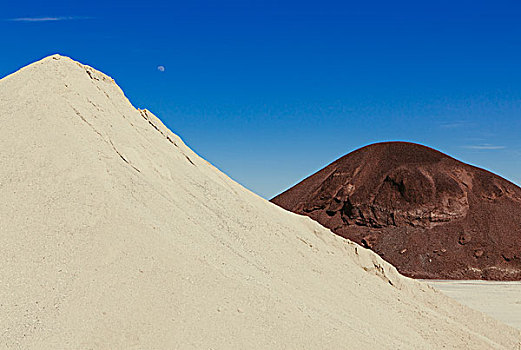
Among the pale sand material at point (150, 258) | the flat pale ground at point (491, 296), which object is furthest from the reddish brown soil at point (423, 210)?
the pale sand material at point (150, 258)

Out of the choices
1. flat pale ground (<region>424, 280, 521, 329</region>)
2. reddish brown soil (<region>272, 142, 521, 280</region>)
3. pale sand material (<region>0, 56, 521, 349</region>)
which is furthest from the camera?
reddish brown soil (<region>272, 142, 521, 280</region>)

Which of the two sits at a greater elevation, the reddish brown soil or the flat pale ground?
the reddish brown soil

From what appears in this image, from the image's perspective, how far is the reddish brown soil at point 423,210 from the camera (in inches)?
981

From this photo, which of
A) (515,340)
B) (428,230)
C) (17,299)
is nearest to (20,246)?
(17,299)

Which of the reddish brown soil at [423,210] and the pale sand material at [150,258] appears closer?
the pale sand material at [150,258]

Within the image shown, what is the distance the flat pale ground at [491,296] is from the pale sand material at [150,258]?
7.30 m

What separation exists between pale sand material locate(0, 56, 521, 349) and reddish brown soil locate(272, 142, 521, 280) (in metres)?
16.0

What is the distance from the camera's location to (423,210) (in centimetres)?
2811

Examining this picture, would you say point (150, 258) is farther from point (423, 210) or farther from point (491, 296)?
point (423, 210)

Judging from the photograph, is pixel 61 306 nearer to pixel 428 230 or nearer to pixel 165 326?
pixel 165 326

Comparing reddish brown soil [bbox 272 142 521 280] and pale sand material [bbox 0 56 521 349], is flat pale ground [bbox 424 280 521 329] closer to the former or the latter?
reddish brown soil [bbox 272 142 521 280]

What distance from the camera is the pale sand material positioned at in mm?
5191

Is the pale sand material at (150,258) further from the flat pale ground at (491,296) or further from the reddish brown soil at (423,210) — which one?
the reddish brown soil at (423,210)

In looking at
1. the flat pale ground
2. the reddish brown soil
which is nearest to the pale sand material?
the flat pale ground
